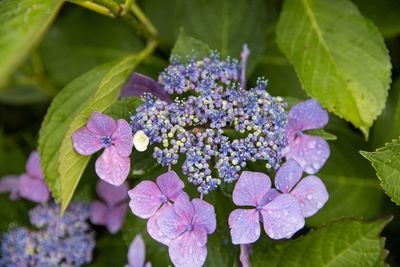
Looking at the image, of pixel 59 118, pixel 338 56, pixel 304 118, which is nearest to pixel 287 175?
pixel 304 118

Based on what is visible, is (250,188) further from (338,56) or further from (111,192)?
(111,192)

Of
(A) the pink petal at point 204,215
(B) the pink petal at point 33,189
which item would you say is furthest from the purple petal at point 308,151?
(B) the pink petal at point 33,189

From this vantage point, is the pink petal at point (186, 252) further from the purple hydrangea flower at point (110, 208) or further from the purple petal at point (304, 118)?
the purple hydrangea flower at point (110, 208)

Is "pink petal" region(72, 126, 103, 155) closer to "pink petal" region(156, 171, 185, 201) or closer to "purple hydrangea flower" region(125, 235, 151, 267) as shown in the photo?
"pink petal" region(156, 171, 185, 201)

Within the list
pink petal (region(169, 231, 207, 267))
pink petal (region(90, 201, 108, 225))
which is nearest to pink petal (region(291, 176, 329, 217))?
pink petal (region(169, 231, 207, 267))

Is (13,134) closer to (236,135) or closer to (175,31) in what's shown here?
(175,31)

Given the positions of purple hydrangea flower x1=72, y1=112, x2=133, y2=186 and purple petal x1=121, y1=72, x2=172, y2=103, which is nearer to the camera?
purple hydrangea flower x1=72, y1=112, x2=133, y2=186
